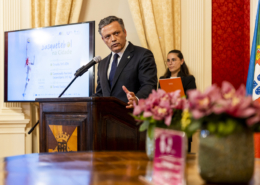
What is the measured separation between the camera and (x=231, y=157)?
2.20 feet

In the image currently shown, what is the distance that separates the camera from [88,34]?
2.88 metres

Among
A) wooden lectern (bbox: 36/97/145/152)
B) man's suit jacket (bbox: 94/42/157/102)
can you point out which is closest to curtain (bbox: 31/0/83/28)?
man's suit jacket (bbox: 94/42/157/102)

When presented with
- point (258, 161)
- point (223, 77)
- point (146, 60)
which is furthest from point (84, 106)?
point (223, 77)

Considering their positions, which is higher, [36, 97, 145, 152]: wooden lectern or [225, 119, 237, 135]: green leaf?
[225, 119, 237, 135]: green leaf

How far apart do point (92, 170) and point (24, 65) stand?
2670 mm

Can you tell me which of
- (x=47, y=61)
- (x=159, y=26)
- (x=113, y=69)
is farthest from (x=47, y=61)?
(x=159, y=26)

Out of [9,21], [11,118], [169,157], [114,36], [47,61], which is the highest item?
[9,21]

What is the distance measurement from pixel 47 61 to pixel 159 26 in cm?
130

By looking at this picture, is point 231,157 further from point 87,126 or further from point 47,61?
point 47,61

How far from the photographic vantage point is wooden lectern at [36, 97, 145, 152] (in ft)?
6.09

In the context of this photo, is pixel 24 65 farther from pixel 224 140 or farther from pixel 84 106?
pixel 224 140

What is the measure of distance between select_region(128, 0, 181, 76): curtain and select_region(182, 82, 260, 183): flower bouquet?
8.63ft

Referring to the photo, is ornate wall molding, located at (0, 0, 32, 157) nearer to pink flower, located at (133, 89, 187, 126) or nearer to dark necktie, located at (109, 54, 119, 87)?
dark necktie, located at (109, 54, 119, 87)

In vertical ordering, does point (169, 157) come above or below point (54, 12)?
below
